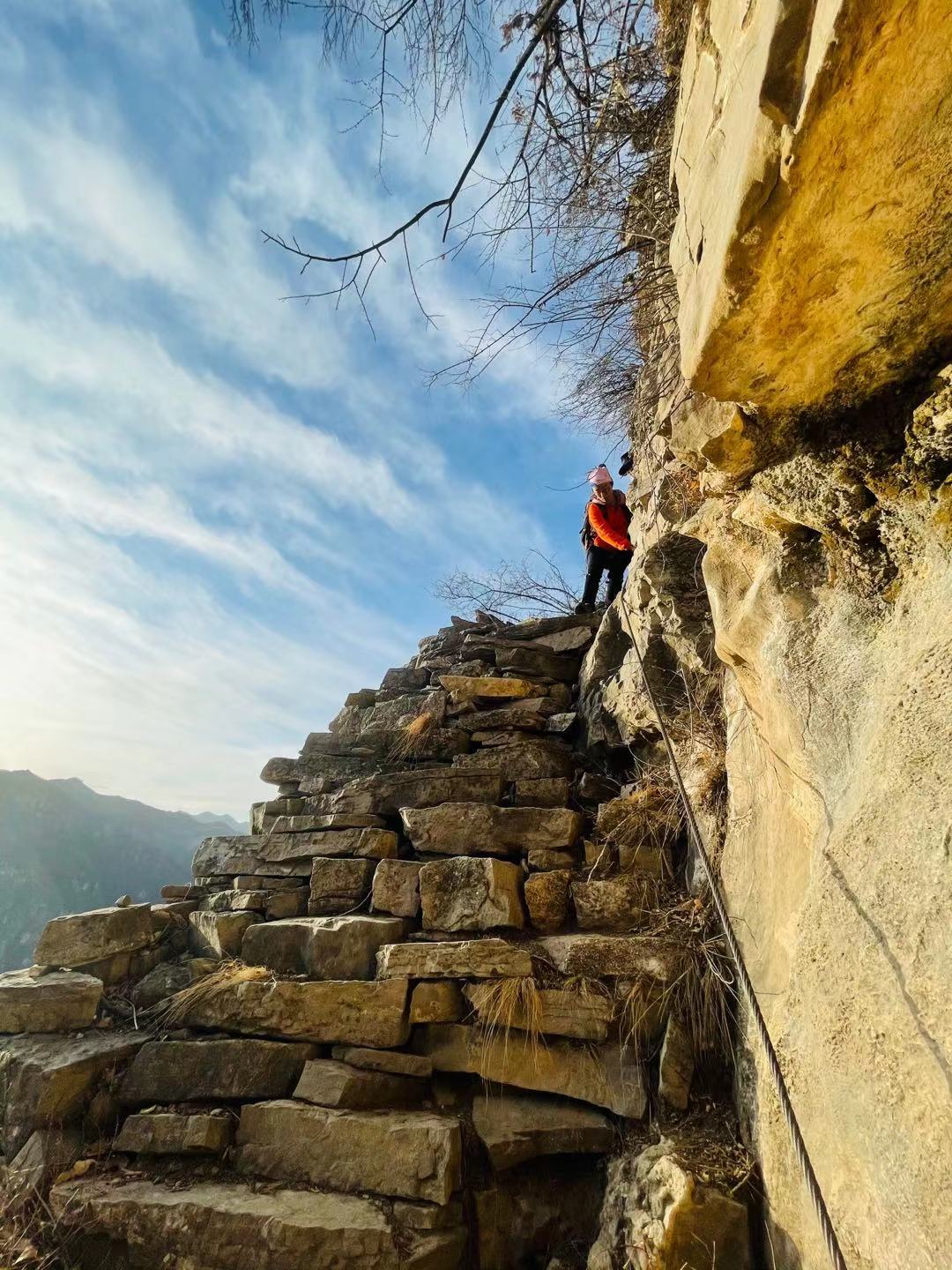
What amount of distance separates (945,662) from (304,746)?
554 centimetres

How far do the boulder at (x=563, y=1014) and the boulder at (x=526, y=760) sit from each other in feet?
5.67

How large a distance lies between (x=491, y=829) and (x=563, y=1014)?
1339 mm

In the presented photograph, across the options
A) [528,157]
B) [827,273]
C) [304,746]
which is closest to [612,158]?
[528,157]

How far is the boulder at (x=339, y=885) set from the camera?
448cm

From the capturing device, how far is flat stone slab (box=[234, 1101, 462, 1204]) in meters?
2.94

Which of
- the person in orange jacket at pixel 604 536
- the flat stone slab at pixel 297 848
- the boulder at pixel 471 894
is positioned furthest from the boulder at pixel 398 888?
the person in orange jacket at pixel 604 536

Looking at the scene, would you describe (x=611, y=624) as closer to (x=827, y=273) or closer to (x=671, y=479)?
(x=671, y=479)

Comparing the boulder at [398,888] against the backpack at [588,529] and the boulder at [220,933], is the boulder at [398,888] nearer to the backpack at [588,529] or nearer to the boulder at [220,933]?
the boulder at [220,933]

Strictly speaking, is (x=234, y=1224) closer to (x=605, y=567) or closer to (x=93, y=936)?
(x=93, y=936)

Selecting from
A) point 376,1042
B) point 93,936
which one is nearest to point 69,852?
point 93,936

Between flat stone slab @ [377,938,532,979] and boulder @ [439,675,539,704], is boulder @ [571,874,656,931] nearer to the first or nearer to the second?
flat stone slab @ [377,938,532,979]

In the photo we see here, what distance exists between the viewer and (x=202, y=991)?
388cm

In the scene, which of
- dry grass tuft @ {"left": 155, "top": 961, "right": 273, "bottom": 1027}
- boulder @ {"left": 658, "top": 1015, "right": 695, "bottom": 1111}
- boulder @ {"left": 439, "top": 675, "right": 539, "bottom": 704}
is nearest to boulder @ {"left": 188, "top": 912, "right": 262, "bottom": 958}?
dry grass tuft @ {"left": 155, "top": 961, "right": 273, "bottom": 1027}

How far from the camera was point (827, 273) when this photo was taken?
167 centimetres
